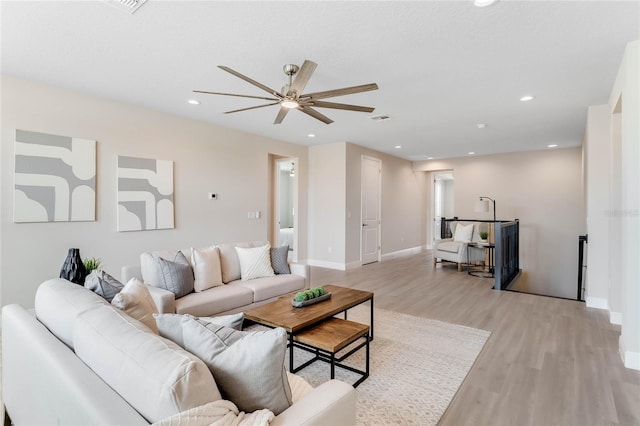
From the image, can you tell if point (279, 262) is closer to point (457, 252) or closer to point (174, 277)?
point (174, 277)

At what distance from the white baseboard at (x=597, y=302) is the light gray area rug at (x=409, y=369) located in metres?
1.95

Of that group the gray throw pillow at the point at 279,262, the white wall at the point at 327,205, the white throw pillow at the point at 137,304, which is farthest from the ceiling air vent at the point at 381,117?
the white throw pillow at the point at 137,304

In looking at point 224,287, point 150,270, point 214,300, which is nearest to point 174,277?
point 150,270

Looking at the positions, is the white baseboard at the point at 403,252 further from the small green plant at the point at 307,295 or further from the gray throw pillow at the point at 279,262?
the small green plant at the point at 307,295

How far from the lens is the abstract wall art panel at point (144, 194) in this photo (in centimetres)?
403

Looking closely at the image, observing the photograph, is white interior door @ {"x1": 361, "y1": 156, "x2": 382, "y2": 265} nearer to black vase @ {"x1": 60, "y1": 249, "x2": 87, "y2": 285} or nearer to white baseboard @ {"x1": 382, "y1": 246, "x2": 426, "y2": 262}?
white baseboard @ {"x1": 382, "y1": 246, "x2": 426, "y2": 262}

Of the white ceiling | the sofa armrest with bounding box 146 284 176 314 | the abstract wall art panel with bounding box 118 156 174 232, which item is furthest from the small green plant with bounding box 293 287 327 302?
the abstract wall art panel with bounding box 118 156 174 232

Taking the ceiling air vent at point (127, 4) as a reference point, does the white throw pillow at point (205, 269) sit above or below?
below

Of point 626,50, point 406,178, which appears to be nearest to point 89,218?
point 626,50

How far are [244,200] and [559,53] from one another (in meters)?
4.64

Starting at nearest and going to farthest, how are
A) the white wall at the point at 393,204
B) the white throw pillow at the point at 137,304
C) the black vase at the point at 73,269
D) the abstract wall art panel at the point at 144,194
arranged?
the white throw pillow at the point at 137,304 → the black vase at the point at 73,269 → the abstract wall art panel at the point at 144,194 → the white wall at the point at 393,204

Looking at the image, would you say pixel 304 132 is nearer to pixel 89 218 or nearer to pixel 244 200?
pixel 244 200

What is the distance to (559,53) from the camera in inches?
106

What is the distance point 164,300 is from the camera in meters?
2.59
